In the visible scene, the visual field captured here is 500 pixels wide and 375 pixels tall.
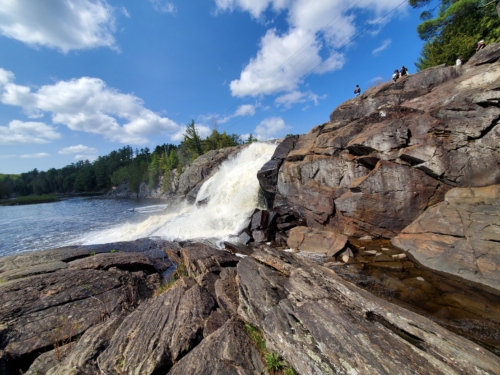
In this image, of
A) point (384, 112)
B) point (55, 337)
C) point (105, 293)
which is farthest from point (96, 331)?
point (384, 112)

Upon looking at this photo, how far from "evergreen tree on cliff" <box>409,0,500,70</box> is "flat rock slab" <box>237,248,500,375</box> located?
27.0 metres

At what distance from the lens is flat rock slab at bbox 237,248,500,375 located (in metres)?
3.22

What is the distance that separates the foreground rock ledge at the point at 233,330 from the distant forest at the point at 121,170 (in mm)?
49039

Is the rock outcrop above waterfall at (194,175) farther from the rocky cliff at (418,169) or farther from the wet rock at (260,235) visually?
the rocky cliff at (418,169)

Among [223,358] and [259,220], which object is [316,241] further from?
[223,358]

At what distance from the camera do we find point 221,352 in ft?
13.1

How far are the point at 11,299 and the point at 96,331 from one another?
3.55m

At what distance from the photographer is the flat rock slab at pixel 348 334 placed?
3221mm

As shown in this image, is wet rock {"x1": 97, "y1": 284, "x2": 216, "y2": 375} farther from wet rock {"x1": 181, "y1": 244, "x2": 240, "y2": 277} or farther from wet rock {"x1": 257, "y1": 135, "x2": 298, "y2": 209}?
wet rock {"x1": 257, "y1": 135, "x2": 298, "y2": 209}

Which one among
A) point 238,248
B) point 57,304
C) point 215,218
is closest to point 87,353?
point 57,304

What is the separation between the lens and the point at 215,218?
58.5 feet

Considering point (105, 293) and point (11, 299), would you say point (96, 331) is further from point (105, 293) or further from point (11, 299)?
point (11, 299)

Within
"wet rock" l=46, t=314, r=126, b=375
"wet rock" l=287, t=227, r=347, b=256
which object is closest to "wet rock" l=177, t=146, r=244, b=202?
"wet rock" l=287, t=227, r=347, b=256

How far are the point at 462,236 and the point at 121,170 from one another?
12164 cm
